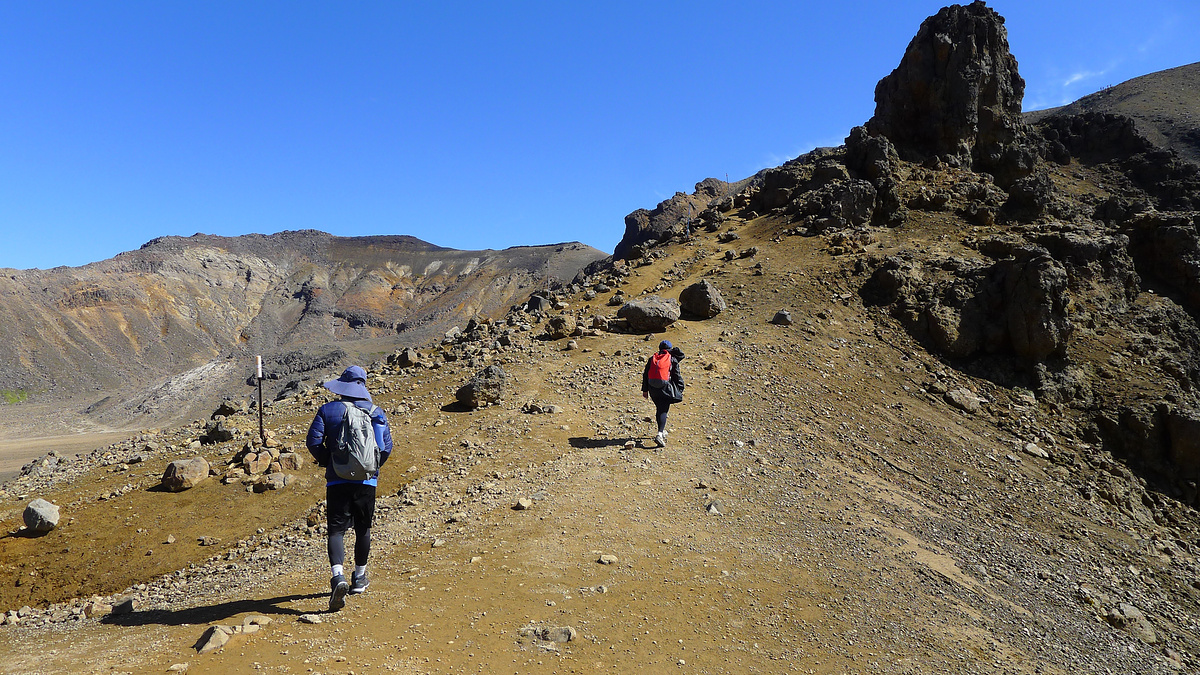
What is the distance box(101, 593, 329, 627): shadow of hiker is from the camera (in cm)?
568

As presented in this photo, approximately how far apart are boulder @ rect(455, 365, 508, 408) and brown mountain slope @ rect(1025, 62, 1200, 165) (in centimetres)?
5842

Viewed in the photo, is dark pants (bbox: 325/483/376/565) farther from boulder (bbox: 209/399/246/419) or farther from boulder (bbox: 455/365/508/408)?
boulder (bbox: 209/399/246/419)

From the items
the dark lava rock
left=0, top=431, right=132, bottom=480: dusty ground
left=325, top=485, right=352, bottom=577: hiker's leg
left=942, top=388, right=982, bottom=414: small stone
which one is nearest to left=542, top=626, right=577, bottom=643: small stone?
left=325, top=485, right=352, bottom=577: hiker's leg

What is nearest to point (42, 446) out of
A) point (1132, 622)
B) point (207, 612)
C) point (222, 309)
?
point (207, 612)

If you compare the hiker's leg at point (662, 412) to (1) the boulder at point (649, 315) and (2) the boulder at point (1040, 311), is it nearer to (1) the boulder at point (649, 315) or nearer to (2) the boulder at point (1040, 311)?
(1) the boulder at point (649, 315)

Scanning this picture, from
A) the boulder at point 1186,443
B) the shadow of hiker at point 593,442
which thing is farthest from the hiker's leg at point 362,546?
the boulder at point 1186,443

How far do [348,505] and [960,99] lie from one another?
24.4 metres

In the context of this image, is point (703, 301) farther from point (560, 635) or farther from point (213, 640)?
point (213, 640)

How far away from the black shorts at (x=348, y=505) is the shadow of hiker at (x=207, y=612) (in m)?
0.77

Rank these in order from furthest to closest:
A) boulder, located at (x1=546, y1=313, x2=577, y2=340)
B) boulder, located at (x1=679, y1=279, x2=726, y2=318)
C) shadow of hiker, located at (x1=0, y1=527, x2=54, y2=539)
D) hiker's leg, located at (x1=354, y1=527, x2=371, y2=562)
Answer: boulder, located at (x1=679, y1=279, x2=726, y2=318) → boulder, located at (x1=546, y1=313, x2=577, y2=340) → shadow of hiker, located at (x1=0, y1=527, x2=54, y2=539) → hiker's leg, located at (x1=354, y1=527, x2=371, y2=562)

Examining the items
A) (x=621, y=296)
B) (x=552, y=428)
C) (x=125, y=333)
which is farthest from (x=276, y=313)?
(x=552, y=428)

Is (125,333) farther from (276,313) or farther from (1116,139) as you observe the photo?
(1116,139)

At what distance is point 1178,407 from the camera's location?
1422 centimetres

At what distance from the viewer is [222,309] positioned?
80.5 meters
